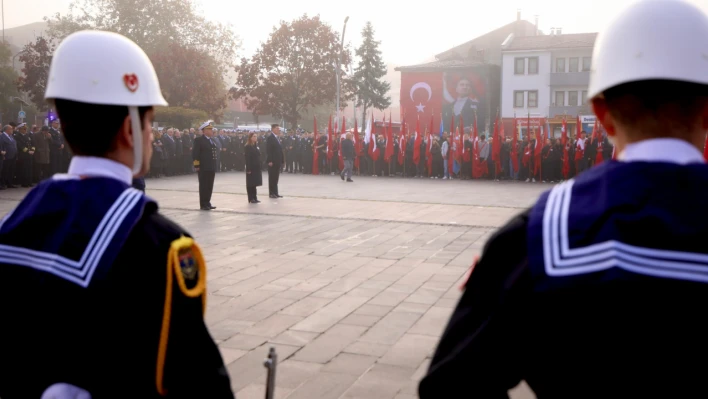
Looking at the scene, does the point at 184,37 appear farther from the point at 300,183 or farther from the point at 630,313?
the point at 630,313

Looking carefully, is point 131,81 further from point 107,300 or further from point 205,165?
point 205,165

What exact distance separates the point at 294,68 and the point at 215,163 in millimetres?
41088

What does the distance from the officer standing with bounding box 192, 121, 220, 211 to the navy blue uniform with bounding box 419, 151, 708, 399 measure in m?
14.0

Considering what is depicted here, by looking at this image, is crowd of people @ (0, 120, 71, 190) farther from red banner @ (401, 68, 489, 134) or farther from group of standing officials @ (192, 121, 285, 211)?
red banner @ (401, 68, 489, 134)

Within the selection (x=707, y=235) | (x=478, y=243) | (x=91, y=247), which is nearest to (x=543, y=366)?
(x=707, y=235)

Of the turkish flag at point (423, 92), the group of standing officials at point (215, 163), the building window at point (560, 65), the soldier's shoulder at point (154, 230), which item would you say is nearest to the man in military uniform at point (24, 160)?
the group of standing officials at point (215, 163)

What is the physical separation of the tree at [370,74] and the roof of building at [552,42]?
12209 millimetres

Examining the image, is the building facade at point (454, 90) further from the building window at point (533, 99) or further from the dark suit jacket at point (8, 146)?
the dark suit jacket at point (8, 146)

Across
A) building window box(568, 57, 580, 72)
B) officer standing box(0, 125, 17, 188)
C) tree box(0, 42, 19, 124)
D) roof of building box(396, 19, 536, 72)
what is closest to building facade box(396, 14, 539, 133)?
roof of building box(396, 19, 536, 72)

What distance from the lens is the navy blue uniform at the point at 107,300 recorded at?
1752 millimetres

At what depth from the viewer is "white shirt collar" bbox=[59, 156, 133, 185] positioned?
1.90 metres

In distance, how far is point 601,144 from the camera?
985 inches

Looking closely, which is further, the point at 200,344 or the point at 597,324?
the point at 200,344

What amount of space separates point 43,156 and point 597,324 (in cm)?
2245
